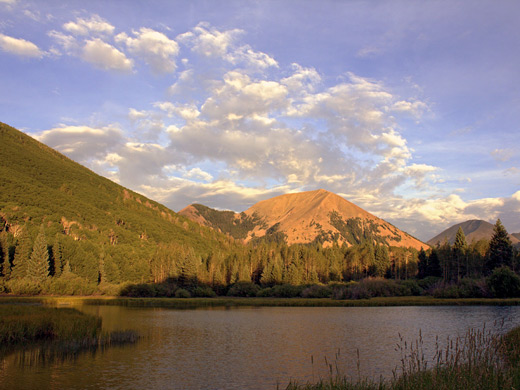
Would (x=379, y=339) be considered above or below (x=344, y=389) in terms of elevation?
below

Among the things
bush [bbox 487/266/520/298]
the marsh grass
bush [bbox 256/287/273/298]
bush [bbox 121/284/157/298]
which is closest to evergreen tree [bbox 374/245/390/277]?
bush [bbox 256/287/273/298]

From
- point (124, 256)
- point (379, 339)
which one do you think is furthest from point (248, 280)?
point (379, 339)

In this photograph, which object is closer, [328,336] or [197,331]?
[328,336]

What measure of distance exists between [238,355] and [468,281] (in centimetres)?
8727

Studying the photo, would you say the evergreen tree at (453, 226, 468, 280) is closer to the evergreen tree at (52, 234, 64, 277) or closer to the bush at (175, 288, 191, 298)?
the bush at (175, 288, 191, 298)

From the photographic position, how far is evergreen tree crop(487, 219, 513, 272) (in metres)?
126

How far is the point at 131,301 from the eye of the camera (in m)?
106

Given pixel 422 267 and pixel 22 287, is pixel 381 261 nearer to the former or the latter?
pixel 422 267

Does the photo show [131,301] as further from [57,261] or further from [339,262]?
[339,262]

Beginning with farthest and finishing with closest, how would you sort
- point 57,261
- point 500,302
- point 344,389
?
point 57,261 → point 500,302 → point 344,389

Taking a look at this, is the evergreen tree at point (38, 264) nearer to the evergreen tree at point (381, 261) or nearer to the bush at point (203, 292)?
the bush at point (203, 292)

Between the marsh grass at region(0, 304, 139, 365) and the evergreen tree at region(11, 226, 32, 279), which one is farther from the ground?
the evergreen tree at region(11, 226, 32, 279)

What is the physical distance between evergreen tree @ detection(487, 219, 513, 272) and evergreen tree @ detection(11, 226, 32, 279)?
142 m

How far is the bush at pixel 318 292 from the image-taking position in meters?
119
